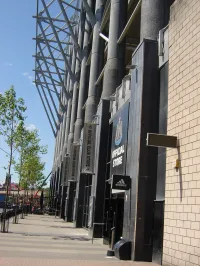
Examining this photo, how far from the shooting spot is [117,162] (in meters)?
17.4

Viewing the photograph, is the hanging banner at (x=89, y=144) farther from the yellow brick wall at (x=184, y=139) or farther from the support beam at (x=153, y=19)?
the yellow brick wall at (x=184, y=139)

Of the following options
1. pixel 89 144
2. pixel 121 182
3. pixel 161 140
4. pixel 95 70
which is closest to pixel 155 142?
pixel 161 140

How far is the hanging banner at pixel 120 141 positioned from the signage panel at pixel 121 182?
1.49m

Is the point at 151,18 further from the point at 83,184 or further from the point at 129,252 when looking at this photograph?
the point at 83,184

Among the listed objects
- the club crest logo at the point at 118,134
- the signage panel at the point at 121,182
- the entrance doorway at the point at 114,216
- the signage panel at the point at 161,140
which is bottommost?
the entrance doorway at the point at 114,216

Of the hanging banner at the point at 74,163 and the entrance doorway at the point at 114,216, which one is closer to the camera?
the entrance doorway at the point at 114,216

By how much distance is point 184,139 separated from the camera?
1005cm

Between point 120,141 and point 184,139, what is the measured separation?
24.0 feet

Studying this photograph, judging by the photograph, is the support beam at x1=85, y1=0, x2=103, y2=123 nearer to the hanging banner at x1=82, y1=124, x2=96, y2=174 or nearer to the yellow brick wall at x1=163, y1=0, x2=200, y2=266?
the hanging banner at x1=82, y1=124, x2=96, y2=174

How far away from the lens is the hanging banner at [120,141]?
16217 mm

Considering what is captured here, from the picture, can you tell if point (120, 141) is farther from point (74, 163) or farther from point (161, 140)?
point (74, 163)

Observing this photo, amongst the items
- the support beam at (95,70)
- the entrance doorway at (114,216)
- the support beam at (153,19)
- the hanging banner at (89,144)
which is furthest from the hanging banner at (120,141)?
the support beam at (95,70)

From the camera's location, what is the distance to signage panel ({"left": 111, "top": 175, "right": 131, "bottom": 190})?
45.6 feet

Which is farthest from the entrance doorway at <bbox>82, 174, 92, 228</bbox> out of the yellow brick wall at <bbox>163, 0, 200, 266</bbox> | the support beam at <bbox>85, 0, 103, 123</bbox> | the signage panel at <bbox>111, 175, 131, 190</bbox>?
the yellow brick wall at <bbox>163, 0, 200, 266</bbox>
